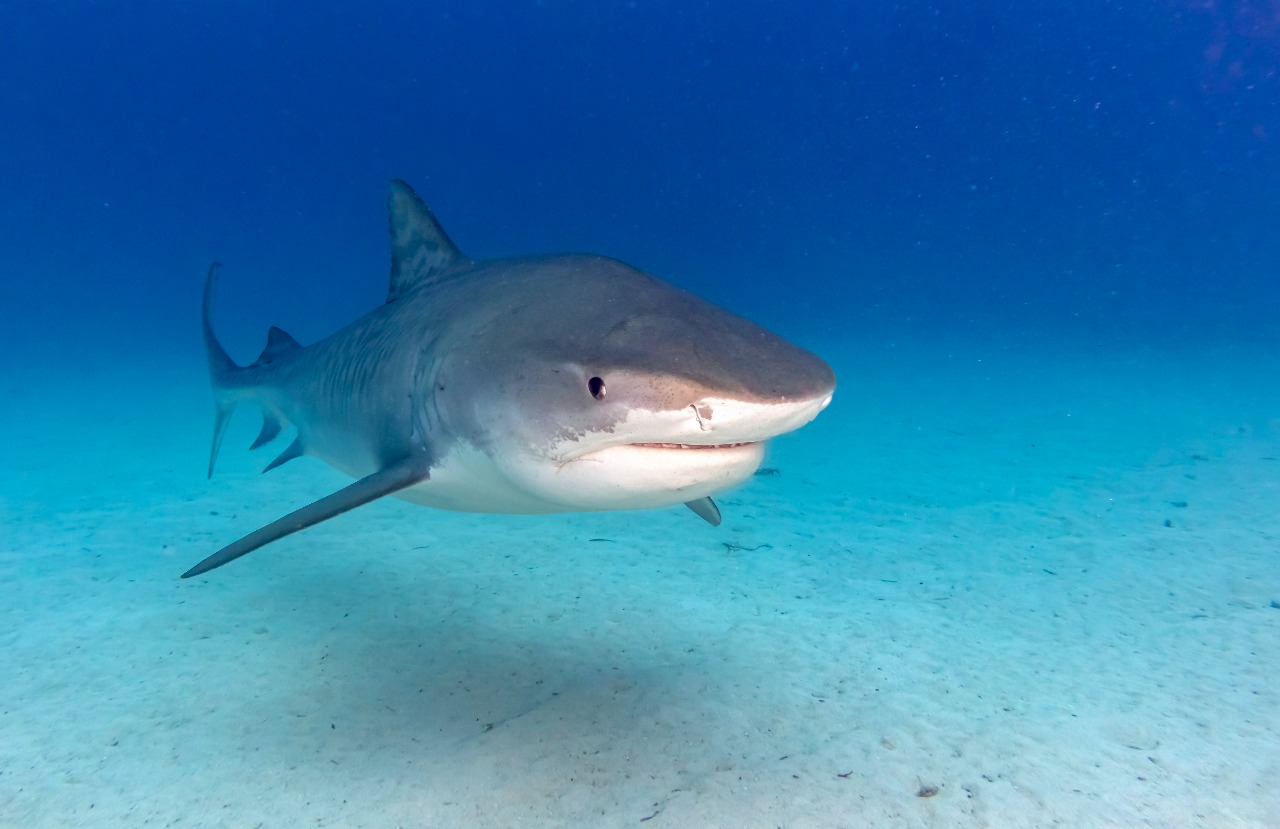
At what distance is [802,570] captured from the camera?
5438mm

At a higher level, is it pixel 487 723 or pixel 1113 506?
pixel 1113 506

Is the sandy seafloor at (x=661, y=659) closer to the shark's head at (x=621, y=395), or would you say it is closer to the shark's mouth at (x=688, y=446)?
the shark's head at (x=621, y=395)

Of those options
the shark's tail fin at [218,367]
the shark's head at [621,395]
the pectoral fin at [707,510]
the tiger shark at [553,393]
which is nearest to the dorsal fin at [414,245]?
the tiger shark at [553,393]

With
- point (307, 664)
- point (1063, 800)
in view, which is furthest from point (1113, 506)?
point (307, 664)

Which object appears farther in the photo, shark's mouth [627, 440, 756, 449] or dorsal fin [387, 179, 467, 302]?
dorsal fin [387, 179, 467, 302]

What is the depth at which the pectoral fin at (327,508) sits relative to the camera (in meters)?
2.78

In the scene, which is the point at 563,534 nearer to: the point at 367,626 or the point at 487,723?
the point at 367,626

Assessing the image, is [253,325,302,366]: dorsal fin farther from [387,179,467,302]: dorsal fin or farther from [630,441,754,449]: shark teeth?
[630,441,754,449]: shark teeth

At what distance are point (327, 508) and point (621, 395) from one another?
167cm

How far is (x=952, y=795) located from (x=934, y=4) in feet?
263

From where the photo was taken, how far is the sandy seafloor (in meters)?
2.66

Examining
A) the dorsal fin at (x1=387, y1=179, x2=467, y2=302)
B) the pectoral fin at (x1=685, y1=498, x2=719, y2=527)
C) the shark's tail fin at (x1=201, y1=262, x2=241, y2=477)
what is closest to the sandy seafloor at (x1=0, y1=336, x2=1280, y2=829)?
A: the pectoral fin at (x1=685, y1=498, x2=719, y2=527)

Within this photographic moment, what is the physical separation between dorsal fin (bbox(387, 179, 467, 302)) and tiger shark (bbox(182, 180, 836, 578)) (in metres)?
0.02

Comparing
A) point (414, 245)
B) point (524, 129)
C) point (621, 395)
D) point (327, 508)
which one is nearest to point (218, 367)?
point (414, 245)
